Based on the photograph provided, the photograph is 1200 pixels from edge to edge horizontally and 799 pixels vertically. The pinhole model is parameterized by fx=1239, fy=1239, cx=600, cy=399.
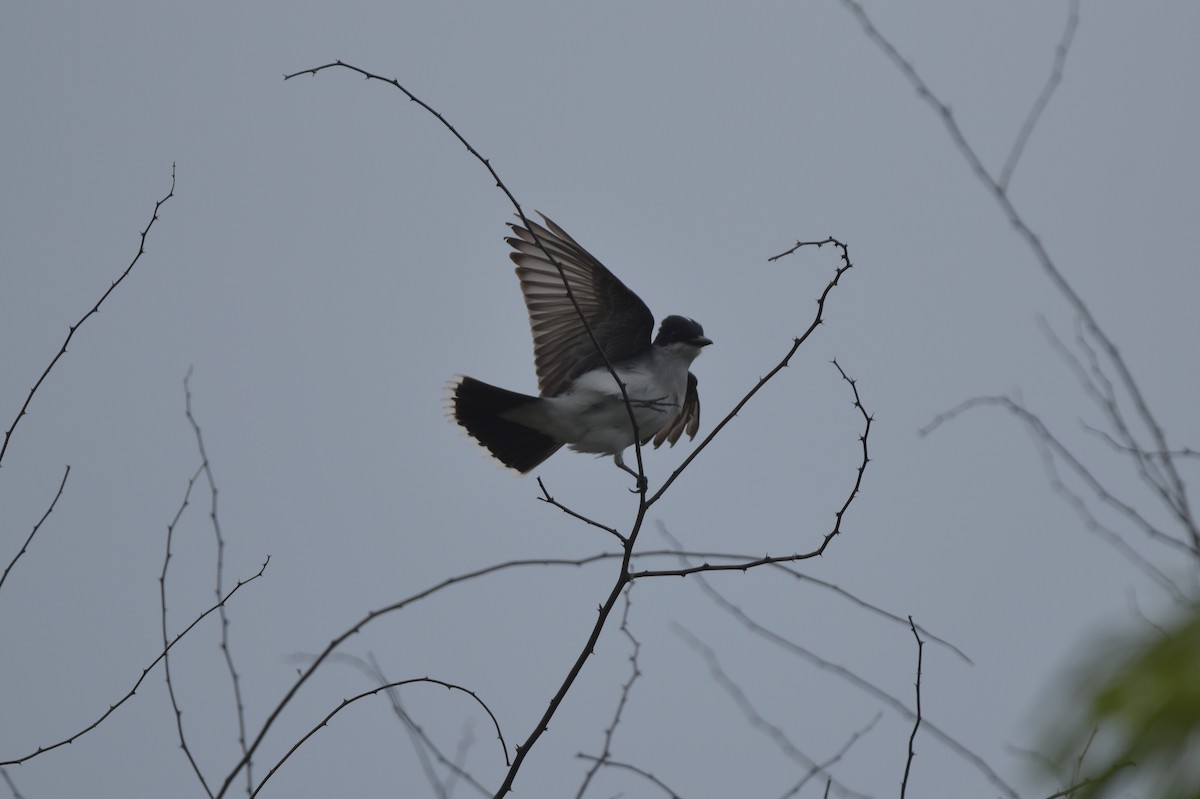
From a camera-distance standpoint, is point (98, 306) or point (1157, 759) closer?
point (1157, 759)

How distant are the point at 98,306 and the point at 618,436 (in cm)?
426

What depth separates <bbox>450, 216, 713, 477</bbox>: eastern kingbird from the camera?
7883 millimetres

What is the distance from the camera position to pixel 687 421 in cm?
979

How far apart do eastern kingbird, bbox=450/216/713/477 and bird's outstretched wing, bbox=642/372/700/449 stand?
0.83m

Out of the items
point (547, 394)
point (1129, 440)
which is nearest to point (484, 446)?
point (547, 394)

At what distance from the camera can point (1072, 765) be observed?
1.24 metres

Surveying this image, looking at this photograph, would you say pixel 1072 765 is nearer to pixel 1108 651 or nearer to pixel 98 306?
pixel 1108 651

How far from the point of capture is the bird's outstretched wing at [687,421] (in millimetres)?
9383

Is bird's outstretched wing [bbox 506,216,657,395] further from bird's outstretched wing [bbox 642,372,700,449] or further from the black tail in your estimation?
bird's outstretched wing [bbox 642,372,700,449]

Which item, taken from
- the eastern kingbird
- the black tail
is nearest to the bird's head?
the eastern kingbird

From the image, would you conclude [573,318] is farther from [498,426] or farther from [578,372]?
[498,426]

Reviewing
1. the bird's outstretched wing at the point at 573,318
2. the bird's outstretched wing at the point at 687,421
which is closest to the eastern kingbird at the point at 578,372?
the bird's outstretched wing at the point at 573,318

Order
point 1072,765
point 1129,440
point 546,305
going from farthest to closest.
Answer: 1. point 546,305
2. point 1129,440
3. point 1072,765

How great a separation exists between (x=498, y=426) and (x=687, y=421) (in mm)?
1899
